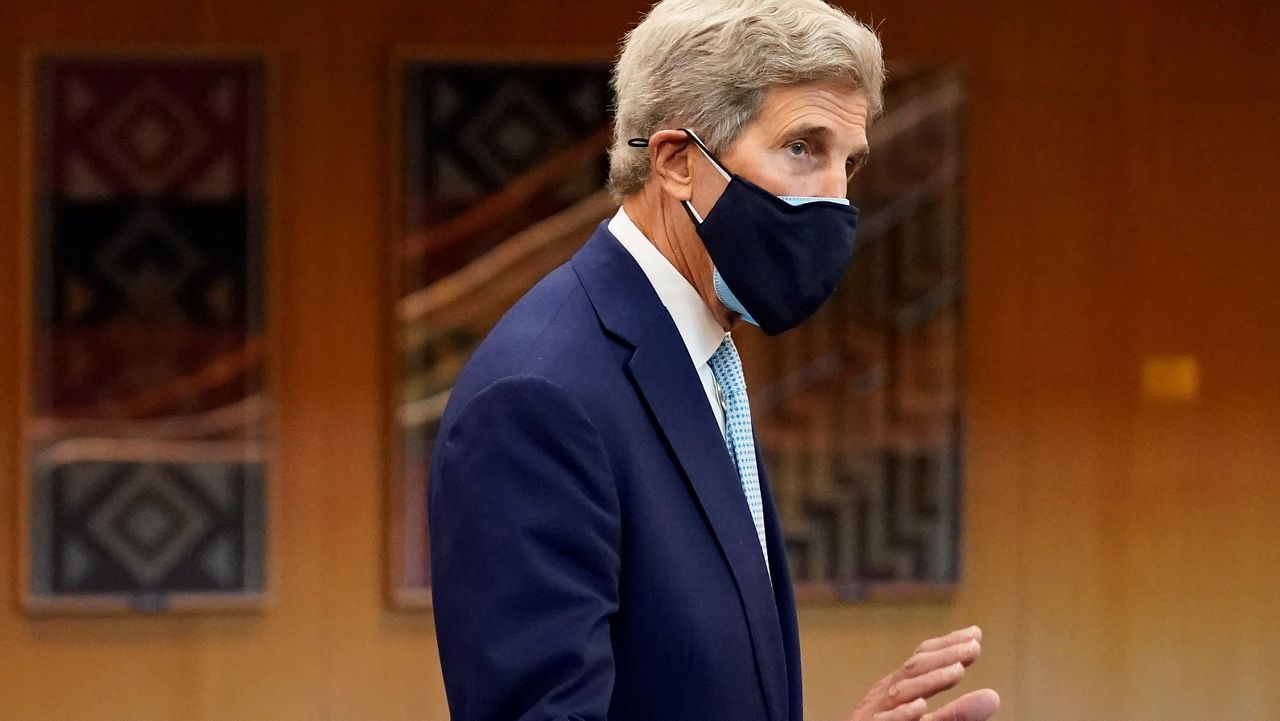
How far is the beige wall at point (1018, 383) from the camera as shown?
16.1ft

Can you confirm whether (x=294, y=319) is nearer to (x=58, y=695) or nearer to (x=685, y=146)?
(x=58, y=695)

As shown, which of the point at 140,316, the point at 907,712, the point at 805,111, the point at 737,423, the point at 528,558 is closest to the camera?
the point at 528,558

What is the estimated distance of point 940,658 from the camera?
1800 mm

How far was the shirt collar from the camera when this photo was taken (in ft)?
6.24

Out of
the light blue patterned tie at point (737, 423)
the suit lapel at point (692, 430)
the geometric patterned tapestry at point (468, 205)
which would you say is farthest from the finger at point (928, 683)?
the geometric patterned tapestry at point (468, 205)

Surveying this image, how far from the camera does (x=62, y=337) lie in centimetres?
479

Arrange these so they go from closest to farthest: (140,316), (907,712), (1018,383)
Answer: (907,712)
(140,316)
(1018,383)

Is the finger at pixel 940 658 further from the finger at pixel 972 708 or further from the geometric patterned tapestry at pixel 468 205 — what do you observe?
the geometric patterned tapestry at pixel 468 205

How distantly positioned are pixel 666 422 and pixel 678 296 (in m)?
0.20

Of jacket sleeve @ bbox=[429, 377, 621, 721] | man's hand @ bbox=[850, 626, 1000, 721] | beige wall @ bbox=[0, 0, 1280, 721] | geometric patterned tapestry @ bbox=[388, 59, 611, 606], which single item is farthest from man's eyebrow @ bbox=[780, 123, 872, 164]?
beige wall @ bbox=[0, 0, 1280, 721]

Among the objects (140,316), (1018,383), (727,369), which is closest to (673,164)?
(727,369)

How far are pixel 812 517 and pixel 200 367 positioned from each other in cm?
193

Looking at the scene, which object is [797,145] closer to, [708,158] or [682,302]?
[708,158]

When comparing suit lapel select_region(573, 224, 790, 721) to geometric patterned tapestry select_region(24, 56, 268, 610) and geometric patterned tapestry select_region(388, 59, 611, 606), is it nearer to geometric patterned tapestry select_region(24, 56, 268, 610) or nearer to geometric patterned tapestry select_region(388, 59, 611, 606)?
geometric patterned tapestry select_region(388, 59, 611, 606)
